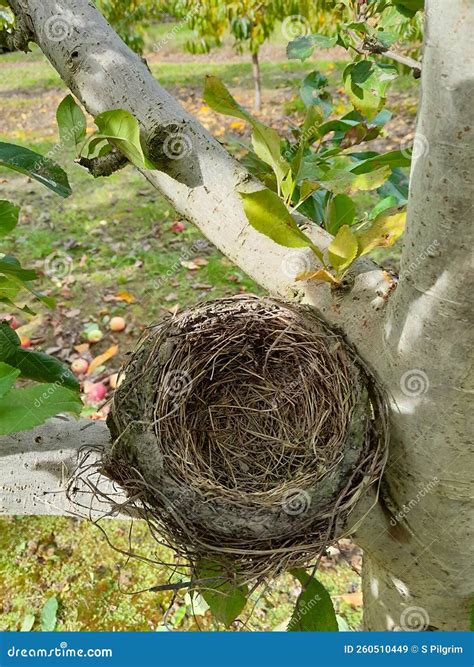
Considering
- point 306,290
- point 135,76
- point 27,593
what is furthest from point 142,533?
point 135,76

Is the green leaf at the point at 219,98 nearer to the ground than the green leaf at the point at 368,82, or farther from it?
farther from it

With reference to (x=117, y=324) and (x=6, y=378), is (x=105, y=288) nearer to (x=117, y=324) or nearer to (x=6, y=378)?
(x=117, y=324)

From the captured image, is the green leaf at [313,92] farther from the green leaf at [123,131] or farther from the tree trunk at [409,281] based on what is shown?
the green leaf at [123,131]

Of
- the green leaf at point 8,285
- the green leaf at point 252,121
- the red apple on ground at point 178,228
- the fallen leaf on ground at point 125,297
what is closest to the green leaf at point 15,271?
the green leaf at point 8,285

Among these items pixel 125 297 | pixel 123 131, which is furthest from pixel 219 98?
pixel 125 297

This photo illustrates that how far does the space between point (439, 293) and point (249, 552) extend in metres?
0.48

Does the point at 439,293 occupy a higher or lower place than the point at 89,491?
higher

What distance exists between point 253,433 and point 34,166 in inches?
26.7

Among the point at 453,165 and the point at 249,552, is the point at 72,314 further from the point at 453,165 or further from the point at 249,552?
the point at 453,165

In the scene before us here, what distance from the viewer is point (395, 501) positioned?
100 cm

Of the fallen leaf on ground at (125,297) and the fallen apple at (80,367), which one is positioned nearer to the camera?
the fallen apple at (80,367)

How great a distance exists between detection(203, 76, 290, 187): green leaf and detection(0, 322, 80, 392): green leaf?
57cm

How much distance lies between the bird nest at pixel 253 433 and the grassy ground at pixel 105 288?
0.12 metres

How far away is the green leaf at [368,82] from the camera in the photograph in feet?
3.95
